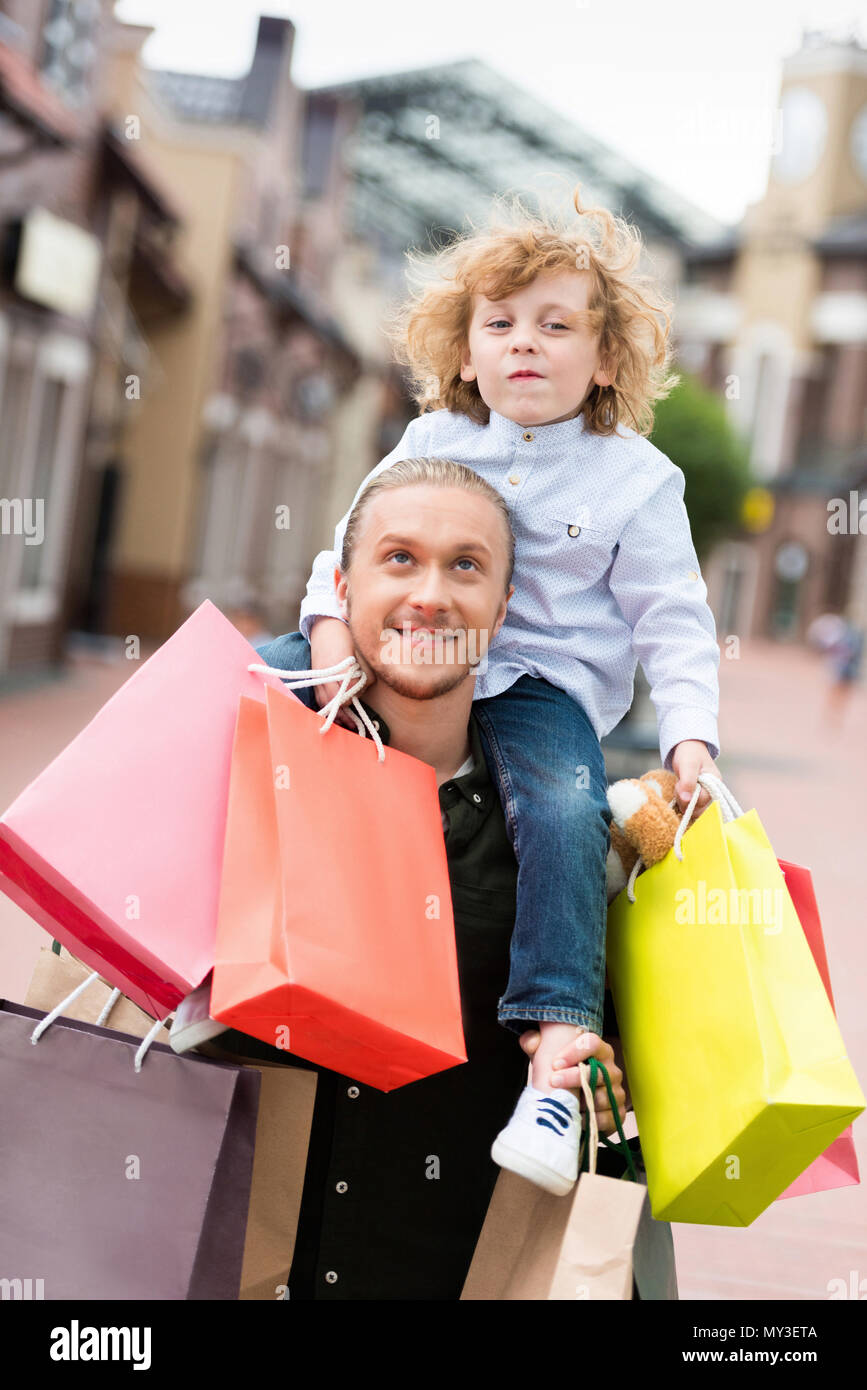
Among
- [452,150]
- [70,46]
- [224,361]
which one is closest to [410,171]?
[452,150]

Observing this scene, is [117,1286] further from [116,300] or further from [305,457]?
[305,457]

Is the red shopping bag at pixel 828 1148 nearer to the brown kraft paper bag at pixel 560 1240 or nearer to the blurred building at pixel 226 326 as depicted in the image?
the brown kraft paper bag at pixel 560 1240

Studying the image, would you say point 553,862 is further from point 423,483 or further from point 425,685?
point 423,483

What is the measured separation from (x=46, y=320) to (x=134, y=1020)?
13.0 metres

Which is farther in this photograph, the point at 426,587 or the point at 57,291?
the point at 57,291

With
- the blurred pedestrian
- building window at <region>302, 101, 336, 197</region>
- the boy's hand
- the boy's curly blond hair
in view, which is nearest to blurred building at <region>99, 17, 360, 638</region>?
building window at <region>302, 101, 336, 197</region>

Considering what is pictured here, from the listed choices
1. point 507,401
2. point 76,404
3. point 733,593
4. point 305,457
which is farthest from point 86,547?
point 733,593

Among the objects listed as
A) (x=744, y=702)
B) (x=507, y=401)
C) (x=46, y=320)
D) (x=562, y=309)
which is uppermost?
(x=46, y=320)

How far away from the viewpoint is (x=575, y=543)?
7.25 feet

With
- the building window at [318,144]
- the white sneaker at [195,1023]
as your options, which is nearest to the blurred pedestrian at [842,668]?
the building window at [318,144]

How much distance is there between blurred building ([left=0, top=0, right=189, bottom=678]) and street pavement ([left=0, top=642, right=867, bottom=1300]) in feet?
4.39

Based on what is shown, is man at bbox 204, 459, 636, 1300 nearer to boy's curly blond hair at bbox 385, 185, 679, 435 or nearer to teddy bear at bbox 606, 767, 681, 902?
teddy bear at bbox 606, 767, 681, 902

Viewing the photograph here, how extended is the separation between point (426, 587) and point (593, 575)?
45cm
